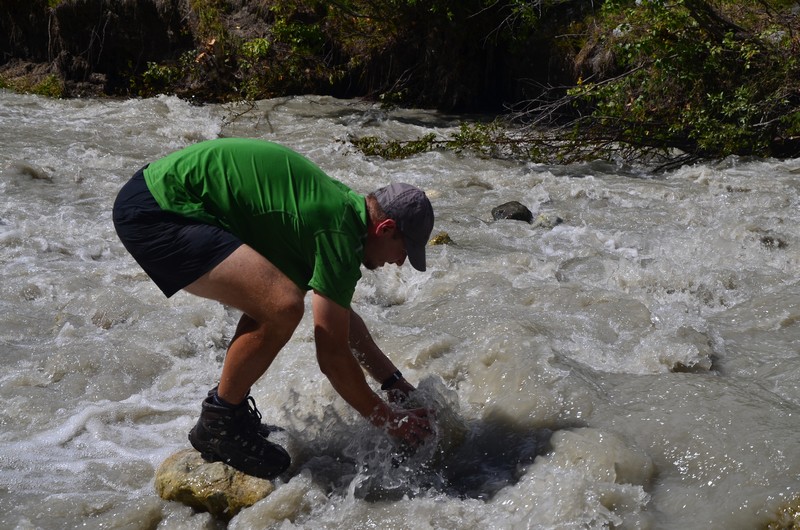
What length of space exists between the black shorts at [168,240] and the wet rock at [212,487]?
764 millimetres

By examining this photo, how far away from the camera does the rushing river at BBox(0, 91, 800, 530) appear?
11.2 ft

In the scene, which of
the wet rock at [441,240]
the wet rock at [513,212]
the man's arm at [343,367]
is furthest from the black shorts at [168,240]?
the wet rock at [513,212]

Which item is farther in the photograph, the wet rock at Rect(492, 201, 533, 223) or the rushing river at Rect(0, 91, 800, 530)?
the wet rock at Rect(492, 201, 533, 223)

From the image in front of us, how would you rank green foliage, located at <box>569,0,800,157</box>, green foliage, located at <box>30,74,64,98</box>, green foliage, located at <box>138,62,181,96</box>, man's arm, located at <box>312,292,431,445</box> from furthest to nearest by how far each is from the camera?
green foliage, located at <box>138,62,181,96</box>, green foliage, located at <box>30,74,64,98</box>, green foliage, located at <box>569,0,800,157</box>, man's arm, located at <box>312,292,431,445</box>

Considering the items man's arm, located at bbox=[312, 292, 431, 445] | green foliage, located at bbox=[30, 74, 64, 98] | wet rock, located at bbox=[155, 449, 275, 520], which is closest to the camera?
man's arm, located at bbox=[312, 292, 431, 445]

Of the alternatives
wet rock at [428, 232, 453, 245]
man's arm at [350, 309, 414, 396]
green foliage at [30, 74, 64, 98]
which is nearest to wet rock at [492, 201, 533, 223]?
wet rock at [428, 232, 453, 245]

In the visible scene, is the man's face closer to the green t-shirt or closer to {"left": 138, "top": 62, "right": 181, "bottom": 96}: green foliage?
the green t-shirt

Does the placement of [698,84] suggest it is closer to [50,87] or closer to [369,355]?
[369,355]

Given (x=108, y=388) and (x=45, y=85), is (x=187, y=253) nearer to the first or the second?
(x=108, y=388)

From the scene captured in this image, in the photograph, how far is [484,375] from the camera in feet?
14.4

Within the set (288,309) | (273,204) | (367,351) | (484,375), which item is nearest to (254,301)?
(288,309)

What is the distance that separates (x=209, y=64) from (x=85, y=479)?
10585 mm

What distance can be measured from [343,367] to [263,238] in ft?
1.81

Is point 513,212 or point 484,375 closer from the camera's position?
point 484,375
